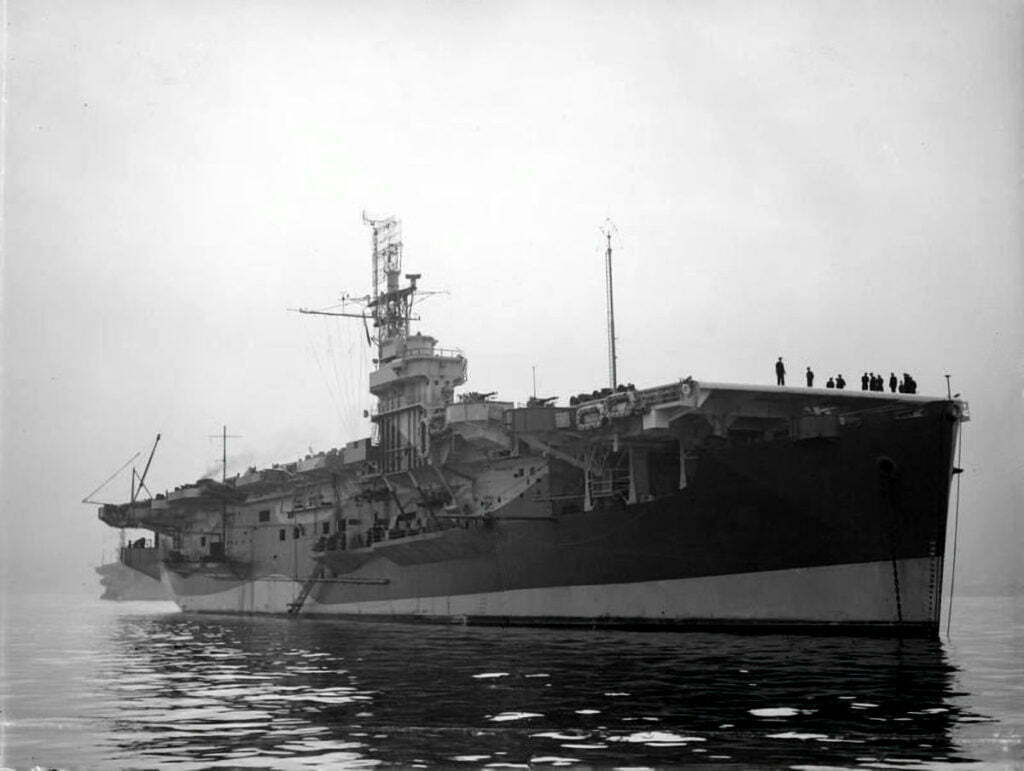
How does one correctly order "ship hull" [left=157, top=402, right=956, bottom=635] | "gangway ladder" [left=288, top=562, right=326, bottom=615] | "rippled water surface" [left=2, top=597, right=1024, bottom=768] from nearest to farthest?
"rippled water surface" [left=2, top=597, right=1024, bottom=768] → "ship hull" [left=157, top=402, right=956, bottom=635] → "gangway ladder" [left=288, top=562, right=326, bottom=615]

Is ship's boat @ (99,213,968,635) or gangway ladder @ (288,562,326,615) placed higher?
ship's boat @ (99,213,968,635)

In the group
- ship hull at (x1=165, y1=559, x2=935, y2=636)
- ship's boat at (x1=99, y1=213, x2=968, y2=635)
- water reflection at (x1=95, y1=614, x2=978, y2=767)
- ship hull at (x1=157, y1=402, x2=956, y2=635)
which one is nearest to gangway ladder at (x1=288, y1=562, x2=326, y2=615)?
ship's boat at (x1=99, y1=213, x2=968, y2=635)

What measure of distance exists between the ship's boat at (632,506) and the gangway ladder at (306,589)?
4.2 inches

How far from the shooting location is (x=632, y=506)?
26922 mm

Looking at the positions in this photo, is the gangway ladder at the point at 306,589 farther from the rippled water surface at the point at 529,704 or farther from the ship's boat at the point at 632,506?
the rippled water surface at the point at 529,704

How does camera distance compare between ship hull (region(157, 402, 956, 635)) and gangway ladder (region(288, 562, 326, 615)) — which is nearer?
ship hull (region(157, 402, 956, 635))

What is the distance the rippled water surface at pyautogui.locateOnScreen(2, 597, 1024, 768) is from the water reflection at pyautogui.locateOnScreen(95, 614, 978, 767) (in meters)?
0.04

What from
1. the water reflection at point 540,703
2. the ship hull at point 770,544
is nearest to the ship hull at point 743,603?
the ship hull at point 770,544

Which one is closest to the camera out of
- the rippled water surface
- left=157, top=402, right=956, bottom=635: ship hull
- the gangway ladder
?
the rippled water surface

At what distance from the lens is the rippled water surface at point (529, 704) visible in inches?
395

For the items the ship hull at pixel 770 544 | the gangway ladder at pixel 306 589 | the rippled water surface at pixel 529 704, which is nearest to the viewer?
the rippled water surface at pixel 529 704

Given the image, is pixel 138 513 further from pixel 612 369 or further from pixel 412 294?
pixel 612 369

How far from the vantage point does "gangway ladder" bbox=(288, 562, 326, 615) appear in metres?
40.5

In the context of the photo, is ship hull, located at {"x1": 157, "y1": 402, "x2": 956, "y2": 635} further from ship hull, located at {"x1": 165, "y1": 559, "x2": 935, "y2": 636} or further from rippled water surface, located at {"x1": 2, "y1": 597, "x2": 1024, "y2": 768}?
rippled water surface, located at {"x1": 2, "y1": 597, "x2": 1024, "y2": 768}
